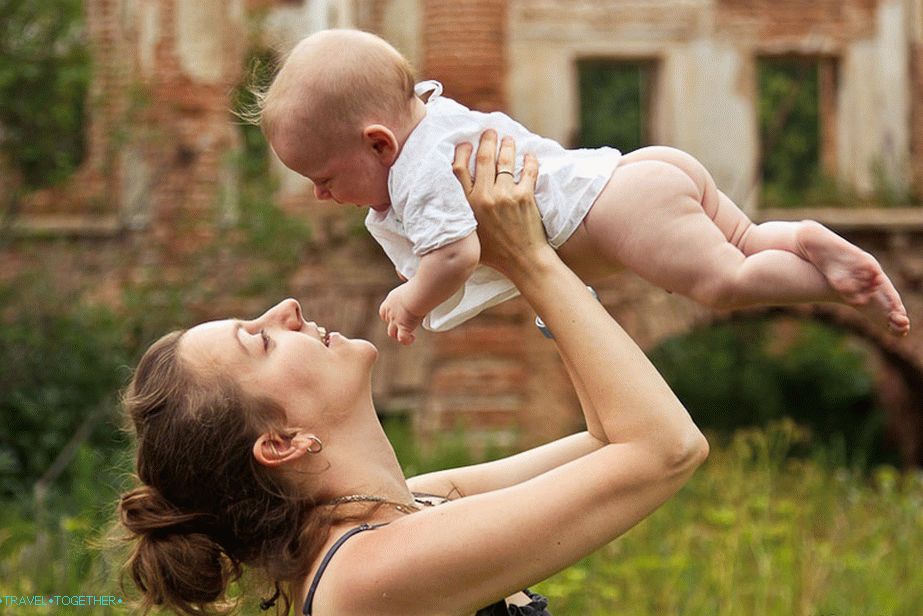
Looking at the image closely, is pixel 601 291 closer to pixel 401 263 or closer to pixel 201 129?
pixel 201 129

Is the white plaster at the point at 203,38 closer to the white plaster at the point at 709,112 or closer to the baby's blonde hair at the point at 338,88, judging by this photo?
the white plaster at the point at 709,112

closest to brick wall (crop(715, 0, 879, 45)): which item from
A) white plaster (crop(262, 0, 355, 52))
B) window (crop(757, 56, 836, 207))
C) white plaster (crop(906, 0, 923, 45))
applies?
white plaster (crop(906, 0, 923, 45))

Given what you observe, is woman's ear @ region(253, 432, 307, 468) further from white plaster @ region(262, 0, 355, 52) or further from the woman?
white plaster @ region(262, 0, 355, 52)

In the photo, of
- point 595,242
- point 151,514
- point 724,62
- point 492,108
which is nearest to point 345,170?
point 595,242

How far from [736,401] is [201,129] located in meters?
6.39

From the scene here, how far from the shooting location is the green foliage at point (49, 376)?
8.73m

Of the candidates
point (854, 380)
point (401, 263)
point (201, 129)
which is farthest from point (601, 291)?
point (401, 263)

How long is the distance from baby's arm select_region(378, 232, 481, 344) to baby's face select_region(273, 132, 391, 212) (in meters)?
0.18

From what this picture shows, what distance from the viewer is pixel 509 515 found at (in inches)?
95.8

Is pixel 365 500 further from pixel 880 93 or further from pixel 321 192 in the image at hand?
pixel 880 93

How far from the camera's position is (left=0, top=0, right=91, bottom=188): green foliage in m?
9.07

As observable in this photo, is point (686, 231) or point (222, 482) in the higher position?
point (686, 231)

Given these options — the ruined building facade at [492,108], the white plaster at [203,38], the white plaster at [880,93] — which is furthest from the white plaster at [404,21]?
the white plaster at [880,93]

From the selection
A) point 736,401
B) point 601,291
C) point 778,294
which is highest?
point 778,294
